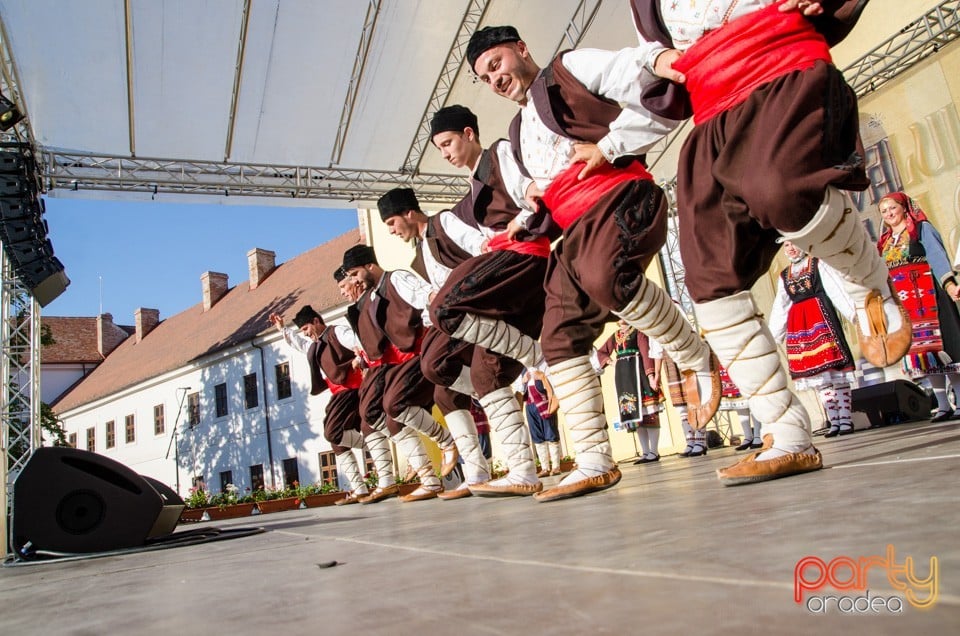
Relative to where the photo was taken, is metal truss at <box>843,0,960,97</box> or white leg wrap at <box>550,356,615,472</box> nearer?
white leg wrap at <box>550,356,615,472</box>

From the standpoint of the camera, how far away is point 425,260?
4.37 m

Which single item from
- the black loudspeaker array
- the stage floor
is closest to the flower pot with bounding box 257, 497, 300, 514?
the black loudspeaker array

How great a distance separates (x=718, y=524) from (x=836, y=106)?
126cm

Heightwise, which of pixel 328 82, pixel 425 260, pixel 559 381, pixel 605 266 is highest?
A: pixel 328 82

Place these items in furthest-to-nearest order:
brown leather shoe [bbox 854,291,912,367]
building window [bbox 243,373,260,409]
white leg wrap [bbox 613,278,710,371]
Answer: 1. building window [bbox 243,373,260,409]
2. white leg wrap [bbox 613,278,710,371]
3. brown leather shoe [bbox 854,291,912,367]

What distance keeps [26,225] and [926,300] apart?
8463 mm

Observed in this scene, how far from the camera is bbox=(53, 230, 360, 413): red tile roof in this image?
24.9 m

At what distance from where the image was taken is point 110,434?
3066 cm

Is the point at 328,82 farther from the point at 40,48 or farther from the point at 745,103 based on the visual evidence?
Answer: the point at 745,103

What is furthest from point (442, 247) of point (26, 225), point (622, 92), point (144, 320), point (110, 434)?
point (144, 320)

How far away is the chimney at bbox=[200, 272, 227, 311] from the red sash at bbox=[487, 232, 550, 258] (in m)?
30.5

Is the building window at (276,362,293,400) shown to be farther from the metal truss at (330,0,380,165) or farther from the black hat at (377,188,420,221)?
the black hat at (377,188,420,221)

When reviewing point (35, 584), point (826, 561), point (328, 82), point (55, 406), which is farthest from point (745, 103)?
point (55, 406)

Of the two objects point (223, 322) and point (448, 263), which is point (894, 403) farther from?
point (223, 322)
